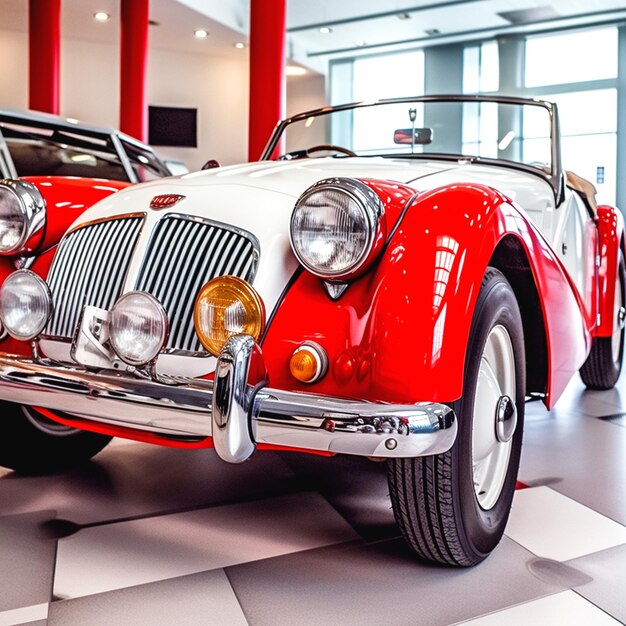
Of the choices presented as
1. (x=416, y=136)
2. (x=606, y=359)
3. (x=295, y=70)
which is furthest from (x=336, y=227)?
(x=295, y=70)

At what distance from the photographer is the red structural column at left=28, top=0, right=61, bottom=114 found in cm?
937

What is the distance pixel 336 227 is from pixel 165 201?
500 millimetres

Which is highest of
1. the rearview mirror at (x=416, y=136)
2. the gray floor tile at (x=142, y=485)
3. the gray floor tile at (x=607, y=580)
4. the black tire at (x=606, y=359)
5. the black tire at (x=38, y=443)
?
the rearview mirror at (x=416, y=136)

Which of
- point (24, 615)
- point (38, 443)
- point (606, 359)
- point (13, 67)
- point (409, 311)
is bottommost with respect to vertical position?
point (24, 615)

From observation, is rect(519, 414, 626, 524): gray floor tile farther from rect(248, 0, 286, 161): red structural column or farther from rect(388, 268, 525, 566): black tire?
rect(248, 0, 286, 161): red structural column

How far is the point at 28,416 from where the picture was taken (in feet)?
6.35

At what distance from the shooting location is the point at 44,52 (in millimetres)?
9516

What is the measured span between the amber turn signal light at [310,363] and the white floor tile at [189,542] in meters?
0.47

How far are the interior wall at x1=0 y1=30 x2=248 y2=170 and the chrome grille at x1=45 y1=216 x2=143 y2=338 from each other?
11.4 m

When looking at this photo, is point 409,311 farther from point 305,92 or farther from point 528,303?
point 305,92

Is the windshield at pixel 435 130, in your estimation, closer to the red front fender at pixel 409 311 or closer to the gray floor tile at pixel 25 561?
the red front fender at pixel 409 311

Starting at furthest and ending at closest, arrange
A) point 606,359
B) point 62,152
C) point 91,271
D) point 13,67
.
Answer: point 13,67, point 62,152, point 606,359, point 91,271

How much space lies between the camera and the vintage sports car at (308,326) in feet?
4.07

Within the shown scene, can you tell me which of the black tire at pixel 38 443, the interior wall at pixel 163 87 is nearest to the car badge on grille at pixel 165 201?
the black tire at pixel 38 443
